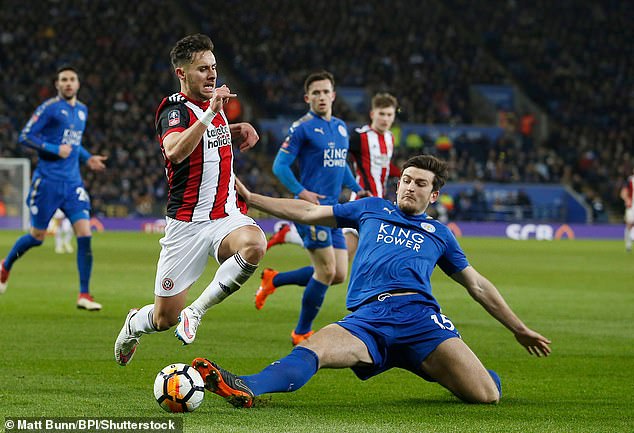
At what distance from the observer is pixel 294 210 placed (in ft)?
22.4

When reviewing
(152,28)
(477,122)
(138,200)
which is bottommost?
(138,200)

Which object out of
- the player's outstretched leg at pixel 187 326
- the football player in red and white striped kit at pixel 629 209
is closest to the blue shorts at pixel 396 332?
the player's outstretched leg at pixel 187 326

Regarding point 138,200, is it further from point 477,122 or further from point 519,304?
point 519,304

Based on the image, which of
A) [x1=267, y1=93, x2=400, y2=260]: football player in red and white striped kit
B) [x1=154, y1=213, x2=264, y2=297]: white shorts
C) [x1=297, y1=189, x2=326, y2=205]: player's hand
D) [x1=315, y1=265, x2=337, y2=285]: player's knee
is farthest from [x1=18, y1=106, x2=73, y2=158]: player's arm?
[x1=154, y1=213, x2=264, y2=297]: white shorts

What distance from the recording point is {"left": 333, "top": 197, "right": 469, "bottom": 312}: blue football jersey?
6.59 m

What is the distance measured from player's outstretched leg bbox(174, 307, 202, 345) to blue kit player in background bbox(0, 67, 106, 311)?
5894 mm

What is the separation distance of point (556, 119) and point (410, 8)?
8.15m

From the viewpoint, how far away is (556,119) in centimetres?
4319

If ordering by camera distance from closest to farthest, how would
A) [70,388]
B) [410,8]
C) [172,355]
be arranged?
[70,388], [172,355], [410,8]

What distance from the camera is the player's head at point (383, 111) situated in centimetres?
1171

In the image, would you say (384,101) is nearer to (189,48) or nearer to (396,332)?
(189,48)

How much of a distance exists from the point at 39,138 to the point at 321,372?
18.9 feet

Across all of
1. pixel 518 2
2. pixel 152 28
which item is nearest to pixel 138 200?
pixel 152 28

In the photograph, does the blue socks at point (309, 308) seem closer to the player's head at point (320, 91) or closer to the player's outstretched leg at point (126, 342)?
the player's head at point (320, 91)
